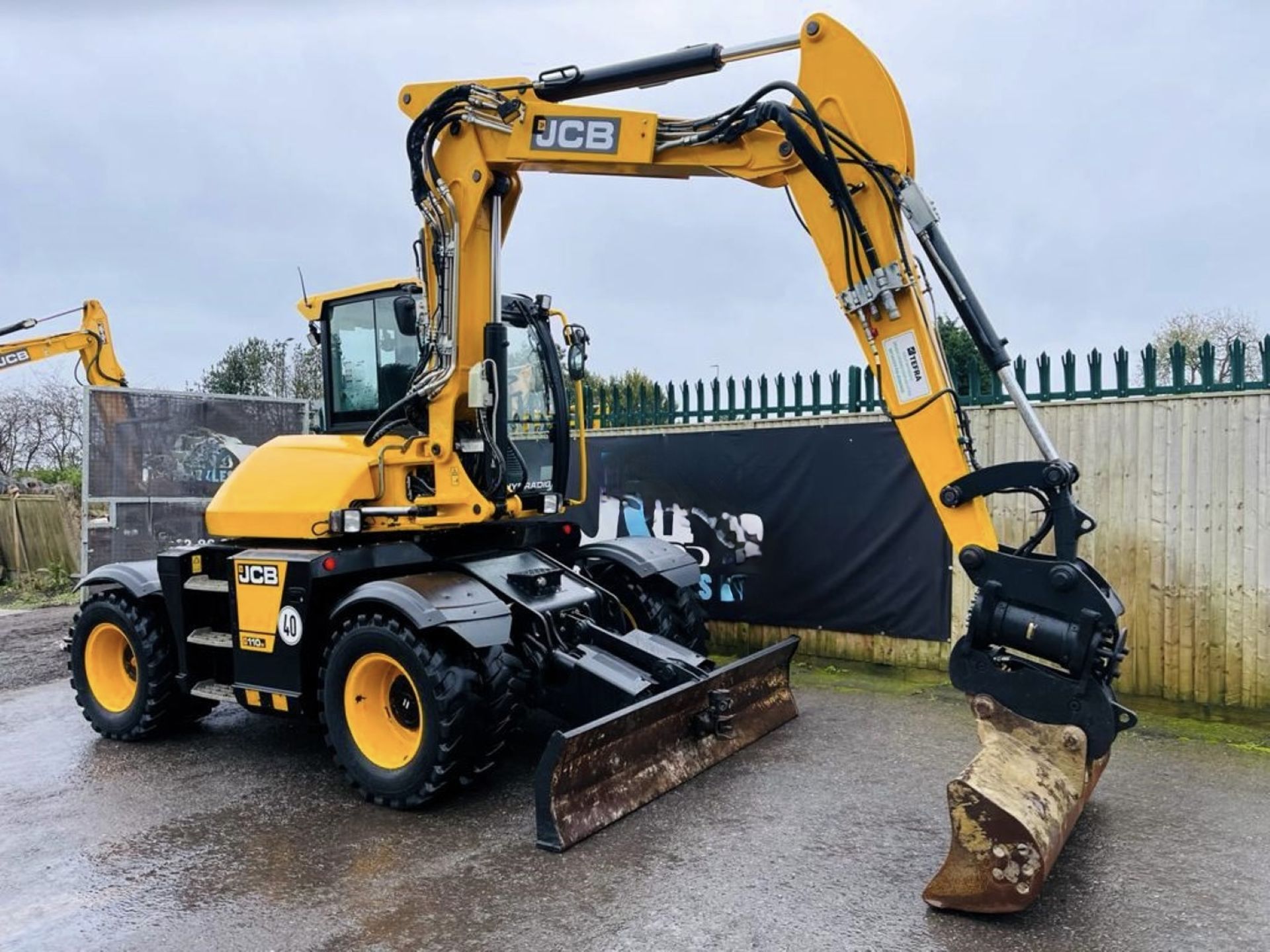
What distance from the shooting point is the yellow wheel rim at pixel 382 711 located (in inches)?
201

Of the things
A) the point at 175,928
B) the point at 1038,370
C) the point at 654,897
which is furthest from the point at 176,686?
the point at 1038,370

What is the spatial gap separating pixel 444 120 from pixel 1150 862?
5.10 meters

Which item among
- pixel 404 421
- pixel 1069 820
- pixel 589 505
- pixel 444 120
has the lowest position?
pixel 1069 820

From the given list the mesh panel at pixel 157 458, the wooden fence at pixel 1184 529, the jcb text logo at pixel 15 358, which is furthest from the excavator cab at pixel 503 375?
the jcb text logo at pixel 15 358

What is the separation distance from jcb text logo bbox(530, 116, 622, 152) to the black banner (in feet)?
11.3

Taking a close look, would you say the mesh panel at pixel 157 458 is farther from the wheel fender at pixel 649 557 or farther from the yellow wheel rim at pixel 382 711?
the yellow wheel rim at pixel 382 711

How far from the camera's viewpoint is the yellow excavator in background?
12.1 meters

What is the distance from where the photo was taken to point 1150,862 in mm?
4117

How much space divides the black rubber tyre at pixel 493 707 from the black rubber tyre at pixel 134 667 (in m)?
2.55

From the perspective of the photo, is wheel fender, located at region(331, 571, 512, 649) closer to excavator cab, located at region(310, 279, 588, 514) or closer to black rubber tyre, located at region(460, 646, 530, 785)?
black rubber tyre, located at region(460, 646, 530, 785)

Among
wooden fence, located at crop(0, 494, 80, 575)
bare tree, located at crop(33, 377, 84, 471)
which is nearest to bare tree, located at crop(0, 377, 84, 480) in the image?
bare tree, located at crop(33, 377, 84, 471)

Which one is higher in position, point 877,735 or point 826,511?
point 826,511

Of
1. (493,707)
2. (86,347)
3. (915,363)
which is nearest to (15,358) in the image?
(86,347)

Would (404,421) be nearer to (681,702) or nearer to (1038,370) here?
(681,702)
